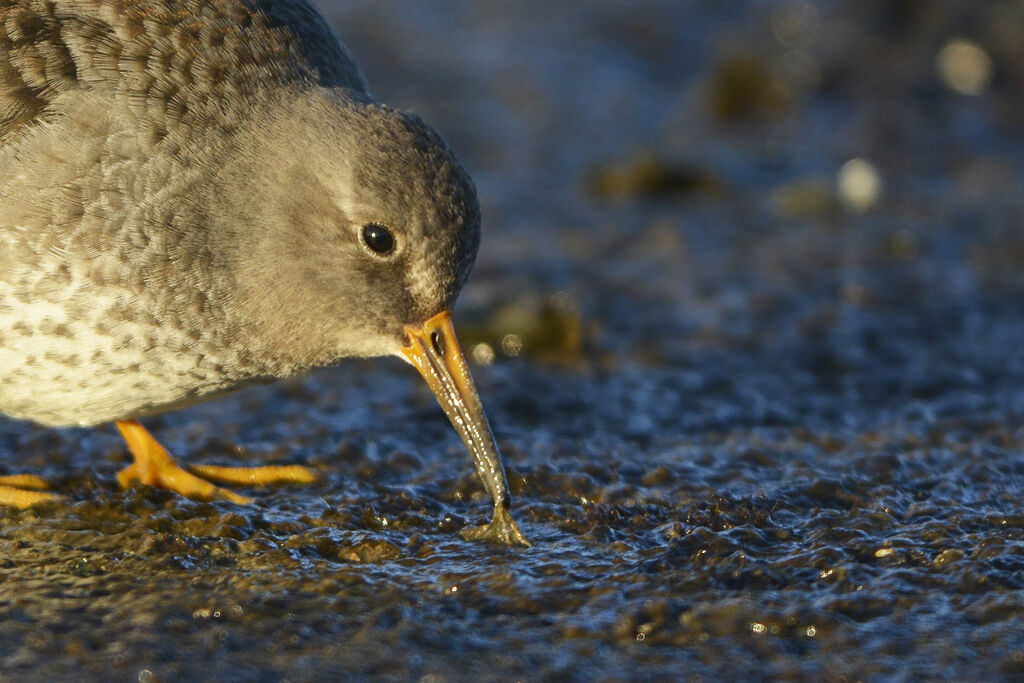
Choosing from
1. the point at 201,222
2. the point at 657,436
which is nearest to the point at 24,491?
the point at 201,222

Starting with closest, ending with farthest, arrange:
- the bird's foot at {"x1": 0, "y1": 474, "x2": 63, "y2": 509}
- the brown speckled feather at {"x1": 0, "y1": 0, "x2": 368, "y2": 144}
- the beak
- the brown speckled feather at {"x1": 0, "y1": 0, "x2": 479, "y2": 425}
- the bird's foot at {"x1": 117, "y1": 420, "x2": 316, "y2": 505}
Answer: the brown speckled feather at {"x1": 0, "y1": 0, "x2": 479, "y2": 425} → the brown speckled feather at {"x1": 0, "y1": 0, "x2": 368, "y2": 144} → the beak → the bird's foot at {"x1": 0, "y1": 474, "x2": 63, "y2": 509} → the bird's foot at {"x1": 117, "y1": 420, "x2": 316, "y2": 505}

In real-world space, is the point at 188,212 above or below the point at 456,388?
above

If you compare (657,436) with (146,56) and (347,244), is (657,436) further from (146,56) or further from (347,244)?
(146,56)

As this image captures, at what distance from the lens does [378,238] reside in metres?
5.38

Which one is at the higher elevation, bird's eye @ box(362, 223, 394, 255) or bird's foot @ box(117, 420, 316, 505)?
bird's eye @ box(362, 223, 394, 255)

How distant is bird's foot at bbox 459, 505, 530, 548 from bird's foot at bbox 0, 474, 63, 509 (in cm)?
176

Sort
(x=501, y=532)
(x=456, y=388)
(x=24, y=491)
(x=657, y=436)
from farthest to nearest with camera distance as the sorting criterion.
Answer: (x=657, y=436) < (x=24, y=491) < (x=456, y=388) < (x=501, y=532)

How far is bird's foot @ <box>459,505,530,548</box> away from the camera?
5.44 m

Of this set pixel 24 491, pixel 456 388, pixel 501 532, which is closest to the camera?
pixel 501 532

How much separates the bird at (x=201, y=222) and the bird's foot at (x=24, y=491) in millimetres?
23

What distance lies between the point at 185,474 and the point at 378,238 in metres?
1.46

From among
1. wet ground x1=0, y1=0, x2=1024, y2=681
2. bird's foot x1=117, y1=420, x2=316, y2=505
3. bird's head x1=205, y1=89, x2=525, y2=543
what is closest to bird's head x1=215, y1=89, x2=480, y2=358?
bird's head x1=205, y1=89, x2=525, y2=543

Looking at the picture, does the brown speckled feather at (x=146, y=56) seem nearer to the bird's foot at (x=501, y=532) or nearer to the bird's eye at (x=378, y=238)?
the bird's eye at (x=378, y=238)

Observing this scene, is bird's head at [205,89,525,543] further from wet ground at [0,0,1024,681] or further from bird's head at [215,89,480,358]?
wet ground at [0,0,1024,681]
